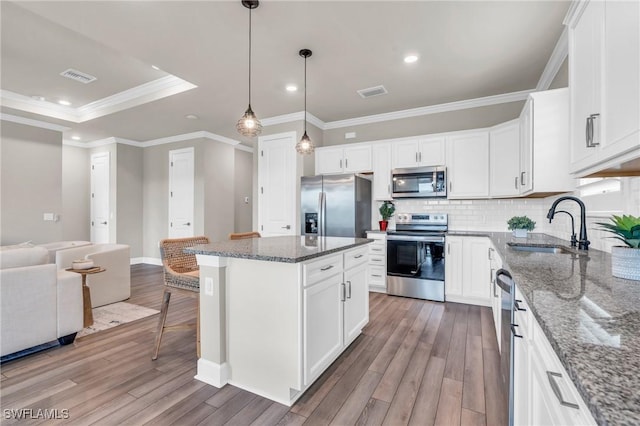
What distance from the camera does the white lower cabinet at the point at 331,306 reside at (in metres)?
1.87

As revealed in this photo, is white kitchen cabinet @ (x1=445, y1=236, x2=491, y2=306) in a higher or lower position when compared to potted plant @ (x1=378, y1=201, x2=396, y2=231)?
lower

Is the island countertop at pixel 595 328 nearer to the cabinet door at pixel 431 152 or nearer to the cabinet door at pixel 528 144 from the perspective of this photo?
the cabinet door at pixel 528 144

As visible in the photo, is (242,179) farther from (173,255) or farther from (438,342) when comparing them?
(438,342)

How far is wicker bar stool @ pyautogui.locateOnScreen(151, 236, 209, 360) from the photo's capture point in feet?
7.39

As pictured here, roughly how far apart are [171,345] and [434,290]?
3139mm

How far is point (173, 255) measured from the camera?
2.49 meters

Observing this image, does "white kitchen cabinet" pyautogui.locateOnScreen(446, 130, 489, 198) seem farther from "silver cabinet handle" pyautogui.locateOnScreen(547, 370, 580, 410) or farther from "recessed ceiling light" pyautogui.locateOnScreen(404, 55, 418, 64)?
"silver cabinet handle" pyautogui.locateOnScreen(547, 370, 580, 410)

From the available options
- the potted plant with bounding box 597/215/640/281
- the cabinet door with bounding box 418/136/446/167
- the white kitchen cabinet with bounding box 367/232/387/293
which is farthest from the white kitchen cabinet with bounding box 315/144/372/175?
the potted plant with bounding box 597/215/640/281

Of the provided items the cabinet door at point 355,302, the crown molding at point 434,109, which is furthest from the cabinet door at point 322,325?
the crown molding at point 434,109

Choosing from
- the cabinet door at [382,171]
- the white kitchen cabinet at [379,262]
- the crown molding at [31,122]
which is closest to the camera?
the white kitchen cabinet at [379,262]

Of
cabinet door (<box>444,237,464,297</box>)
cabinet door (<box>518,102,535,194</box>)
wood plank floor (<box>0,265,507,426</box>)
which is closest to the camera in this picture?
wood plank floor (<box>0,265,507,426</box>)

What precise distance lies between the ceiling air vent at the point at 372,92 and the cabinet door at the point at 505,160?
1521 mm

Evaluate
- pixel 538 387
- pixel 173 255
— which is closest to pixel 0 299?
pixel 173 255

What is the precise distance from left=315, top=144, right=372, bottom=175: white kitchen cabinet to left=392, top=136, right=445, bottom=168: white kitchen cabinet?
0.45 meters
